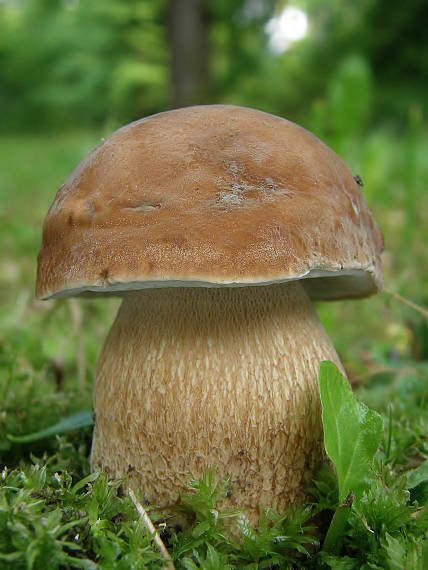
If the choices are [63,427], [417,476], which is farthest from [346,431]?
[63,427]

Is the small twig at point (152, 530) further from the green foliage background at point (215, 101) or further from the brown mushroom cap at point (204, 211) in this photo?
the brown mushroom cap at point (204, 211)

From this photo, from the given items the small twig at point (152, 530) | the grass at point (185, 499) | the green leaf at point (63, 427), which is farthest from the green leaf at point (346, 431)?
the green leaf at point (63, 427)

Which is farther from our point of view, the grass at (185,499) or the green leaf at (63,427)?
the green leaf at (63,427)

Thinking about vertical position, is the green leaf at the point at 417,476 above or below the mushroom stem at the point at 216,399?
below

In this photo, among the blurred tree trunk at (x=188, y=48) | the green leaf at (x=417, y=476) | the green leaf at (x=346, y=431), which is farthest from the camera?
the blurred tree trunk at (x=188, y=48)

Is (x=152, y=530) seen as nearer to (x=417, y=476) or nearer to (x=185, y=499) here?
(x=185, y=499)

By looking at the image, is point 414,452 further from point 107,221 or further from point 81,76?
point 81,76
